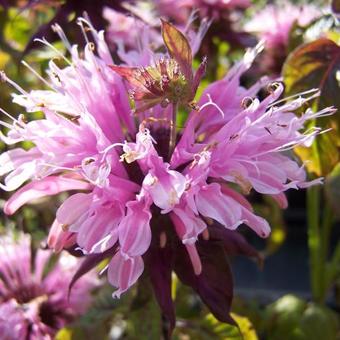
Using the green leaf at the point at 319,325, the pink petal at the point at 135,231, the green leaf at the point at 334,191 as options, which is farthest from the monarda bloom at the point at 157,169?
the green leaf at the point at 319,325

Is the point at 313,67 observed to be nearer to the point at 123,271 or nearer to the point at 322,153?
the point at 322,153

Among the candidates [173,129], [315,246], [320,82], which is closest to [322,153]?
[320,82]

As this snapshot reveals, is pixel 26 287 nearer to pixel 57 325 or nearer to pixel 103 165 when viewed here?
pixel 57 325

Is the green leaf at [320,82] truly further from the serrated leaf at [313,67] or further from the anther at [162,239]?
the anther at [162,239]

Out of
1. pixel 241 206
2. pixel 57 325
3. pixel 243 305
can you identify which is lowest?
pixel 243 305

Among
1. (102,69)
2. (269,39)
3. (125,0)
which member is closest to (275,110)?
(102,69)

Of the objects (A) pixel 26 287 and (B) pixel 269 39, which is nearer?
(A) pixel 26 287
